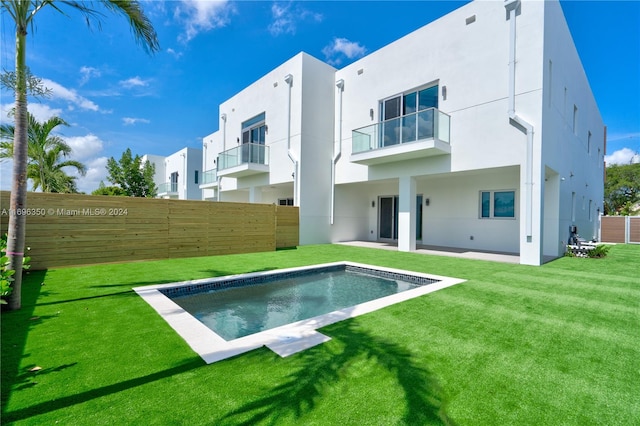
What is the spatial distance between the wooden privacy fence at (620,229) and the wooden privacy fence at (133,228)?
2295cm

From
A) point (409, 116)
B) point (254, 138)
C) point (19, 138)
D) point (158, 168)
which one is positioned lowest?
point (19, 138)

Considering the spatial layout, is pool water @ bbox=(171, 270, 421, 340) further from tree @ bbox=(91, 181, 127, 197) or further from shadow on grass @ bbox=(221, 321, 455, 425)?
tree @ bbox=(91, 181, 127, 197)

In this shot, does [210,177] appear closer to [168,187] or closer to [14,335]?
[168,187]

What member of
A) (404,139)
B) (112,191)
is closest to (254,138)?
(404,139)

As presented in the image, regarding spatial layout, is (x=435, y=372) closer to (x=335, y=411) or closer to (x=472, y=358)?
(x=472, y=358)

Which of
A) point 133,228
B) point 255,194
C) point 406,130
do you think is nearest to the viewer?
point 133,228

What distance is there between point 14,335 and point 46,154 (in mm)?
17157

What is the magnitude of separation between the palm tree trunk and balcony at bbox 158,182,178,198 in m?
30.5

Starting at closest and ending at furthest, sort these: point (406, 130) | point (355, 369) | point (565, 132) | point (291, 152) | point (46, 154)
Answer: point (355, 369) < point (406, 130) < point (565, 132) < point (291, 152) < point (46, 154)

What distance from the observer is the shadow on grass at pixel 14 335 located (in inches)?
106

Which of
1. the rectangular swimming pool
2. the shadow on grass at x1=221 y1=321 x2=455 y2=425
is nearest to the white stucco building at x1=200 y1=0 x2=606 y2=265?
the rectangular swimming pool

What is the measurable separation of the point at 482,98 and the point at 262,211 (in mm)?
9645

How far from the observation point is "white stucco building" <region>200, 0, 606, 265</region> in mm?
9891

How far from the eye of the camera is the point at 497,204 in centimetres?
1316
